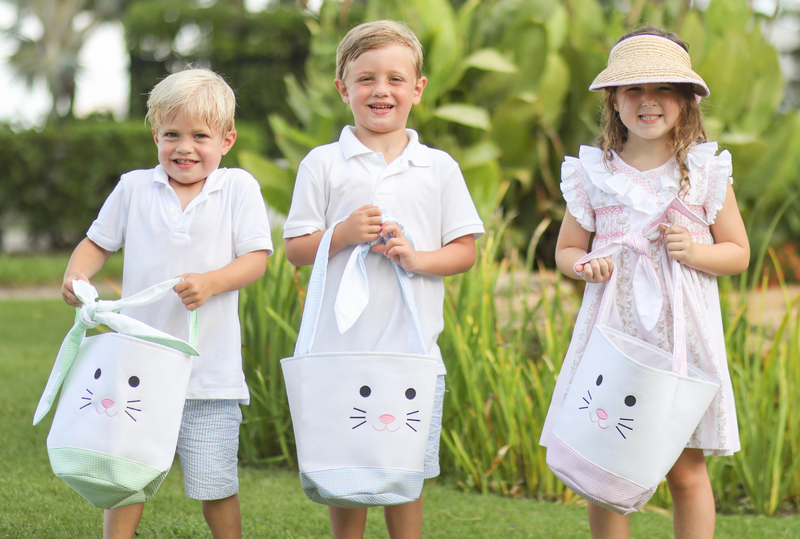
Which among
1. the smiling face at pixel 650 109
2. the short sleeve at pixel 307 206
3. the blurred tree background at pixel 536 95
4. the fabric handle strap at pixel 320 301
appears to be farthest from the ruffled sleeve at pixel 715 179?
the blurred tree background at pixel 536 95

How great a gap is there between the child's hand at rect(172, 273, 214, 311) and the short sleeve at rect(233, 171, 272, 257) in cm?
16

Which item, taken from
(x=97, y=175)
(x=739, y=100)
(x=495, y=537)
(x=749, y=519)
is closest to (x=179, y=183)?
(x=495, y=537)

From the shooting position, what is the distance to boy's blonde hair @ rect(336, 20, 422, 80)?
191 cm

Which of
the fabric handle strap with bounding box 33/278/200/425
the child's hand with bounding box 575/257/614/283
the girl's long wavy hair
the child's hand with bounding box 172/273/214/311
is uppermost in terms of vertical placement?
the girl's long wavy hair

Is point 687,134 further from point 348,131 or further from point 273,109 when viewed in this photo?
point 273,109

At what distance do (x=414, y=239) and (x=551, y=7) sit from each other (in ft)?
14.2

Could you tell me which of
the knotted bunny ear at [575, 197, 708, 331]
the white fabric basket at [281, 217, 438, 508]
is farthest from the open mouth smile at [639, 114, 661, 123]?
the white fabric basket at [281, 217, 438, 508]

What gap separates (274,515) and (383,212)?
124 centimetres

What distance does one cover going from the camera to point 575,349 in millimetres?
2008

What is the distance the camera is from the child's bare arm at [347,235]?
180cm

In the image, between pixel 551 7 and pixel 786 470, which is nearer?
pixel 786 470

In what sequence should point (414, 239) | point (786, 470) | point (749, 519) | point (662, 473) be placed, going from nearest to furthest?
point (662, 473)
point (414, 239)
point (749, 519)
point (786, 470)

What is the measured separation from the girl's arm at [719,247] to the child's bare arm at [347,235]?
0.69 meters

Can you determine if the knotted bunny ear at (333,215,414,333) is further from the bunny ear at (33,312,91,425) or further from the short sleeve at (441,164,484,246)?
the bunny ear at (33,312,91,425)
